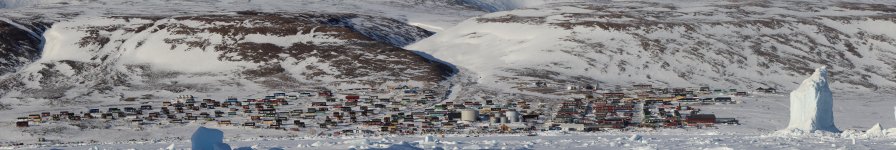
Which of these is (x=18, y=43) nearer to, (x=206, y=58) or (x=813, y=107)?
(x=206, y=58)

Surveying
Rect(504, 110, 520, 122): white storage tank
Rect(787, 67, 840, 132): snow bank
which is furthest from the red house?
Rect(787, 67, 840, 132): snow bank

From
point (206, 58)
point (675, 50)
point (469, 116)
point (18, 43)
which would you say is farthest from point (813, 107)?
point (18, 43)

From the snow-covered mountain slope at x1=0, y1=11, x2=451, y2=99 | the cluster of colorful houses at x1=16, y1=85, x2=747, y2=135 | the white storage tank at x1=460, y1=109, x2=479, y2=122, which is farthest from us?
the snow-covered mountain slope at x1=0, y1=11, x2=451, y2=99

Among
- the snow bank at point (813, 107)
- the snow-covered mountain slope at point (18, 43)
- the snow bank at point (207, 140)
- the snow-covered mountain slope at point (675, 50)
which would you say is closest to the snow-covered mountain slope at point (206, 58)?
the snow-covered mountain slope at point (18, 43)

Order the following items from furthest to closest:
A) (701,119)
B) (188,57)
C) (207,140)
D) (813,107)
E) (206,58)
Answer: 1. (188,57)
2. (206,58)
3. (701,119)
4. (813,107)
5. (207,140)

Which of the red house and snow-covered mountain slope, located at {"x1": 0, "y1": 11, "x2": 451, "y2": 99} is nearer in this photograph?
the red house

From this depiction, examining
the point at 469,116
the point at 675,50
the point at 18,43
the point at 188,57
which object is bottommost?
the point at 469,116

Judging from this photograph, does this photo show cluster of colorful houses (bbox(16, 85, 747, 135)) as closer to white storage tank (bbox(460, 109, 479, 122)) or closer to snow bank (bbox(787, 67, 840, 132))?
white storage tank (bbox(460, 109, 479, 122))
